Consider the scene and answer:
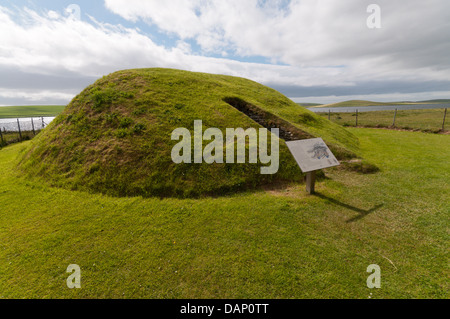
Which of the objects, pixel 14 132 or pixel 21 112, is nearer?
pixel 14 132

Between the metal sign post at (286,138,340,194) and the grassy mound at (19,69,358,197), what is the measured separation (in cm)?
125

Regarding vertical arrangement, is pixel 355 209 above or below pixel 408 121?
below

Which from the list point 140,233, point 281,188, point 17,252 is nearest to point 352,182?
point 281,188

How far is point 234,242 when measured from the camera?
4.63 metres

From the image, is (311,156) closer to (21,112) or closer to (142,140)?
(142,140)

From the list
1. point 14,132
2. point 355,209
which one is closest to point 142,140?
point 355,209

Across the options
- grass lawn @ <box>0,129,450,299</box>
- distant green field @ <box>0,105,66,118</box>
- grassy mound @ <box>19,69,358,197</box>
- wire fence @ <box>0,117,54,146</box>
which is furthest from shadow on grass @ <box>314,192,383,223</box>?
distant green field @ <box>0,105,66,118</box>

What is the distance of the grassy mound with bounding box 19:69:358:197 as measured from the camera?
7277 millimetres

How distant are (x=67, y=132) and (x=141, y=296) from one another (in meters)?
9.10

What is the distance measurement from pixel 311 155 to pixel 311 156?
39 millimetres

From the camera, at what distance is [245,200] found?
6.47 m

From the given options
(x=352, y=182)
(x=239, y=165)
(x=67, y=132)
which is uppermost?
(x=67, y=132)

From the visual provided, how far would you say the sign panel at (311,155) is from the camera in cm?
637
